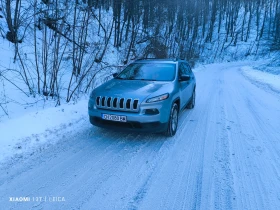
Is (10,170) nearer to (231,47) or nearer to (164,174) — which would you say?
(164,174)

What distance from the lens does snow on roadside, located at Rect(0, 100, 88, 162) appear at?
13.0 ft

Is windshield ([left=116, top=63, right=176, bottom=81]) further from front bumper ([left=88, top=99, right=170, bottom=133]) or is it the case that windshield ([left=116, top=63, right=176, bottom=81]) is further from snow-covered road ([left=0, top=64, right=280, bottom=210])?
snow-covered road ([left=0, top=64, right=280, bottom=210])

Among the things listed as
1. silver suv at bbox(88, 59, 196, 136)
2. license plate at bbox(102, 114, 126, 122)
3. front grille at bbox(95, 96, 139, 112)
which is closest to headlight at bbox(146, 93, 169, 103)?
silver suv at bbox(88, 59, 196, 136)

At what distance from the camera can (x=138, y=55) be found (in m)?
15.0

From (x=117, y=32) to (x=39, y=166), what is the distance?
17.9 metres

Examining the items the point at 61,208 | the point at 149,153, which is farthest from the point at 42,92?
the point at 61,208

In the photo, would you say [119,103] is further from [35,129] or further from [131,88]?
[35,129]

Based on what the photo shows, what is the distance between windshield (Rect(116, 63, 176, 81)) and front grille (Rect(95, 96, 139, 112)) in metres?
1.37

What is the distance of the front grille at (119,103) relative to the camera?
13.9 feet

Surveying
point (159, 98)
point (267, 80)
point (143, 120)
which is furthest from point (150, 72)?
point (267, 80)

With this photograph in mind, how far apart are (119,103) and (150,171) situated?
152cm

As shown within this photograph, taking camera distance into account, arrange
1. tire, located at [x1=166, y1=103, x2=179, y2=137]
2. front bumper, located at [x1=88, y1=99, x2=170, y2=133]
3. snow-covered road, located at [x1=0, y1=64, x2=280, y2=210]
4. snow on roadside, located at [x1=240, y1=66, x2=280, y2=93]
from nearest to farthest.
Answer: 1. snow-covered road, located at [x1=0, y1=64, x2=280, y2=210]
2. front bumper, located at [x1=88, y1=99, x2=170, y2=133]
3. tire, located at [x1=166, y1=103, x2=179, y2=137]
4. snow on roadside, located at [x1=240, y1=66, x2=280, y2=93]

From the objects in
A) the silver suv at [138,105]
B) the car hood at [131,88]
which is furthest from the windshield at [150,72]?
the car hood at [131,88]

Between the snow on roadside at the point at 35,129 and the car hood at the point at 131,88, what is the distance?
1.24 m
